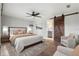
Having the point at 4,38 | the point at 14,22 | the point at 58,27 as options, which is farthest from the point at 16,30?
the point at 58,27

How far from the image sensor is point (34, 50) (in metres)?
1.91

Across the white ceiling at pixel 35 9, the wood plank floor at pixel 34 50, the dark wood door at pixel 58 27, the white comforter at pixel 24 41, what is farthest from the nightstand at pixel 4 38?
the dark wood door at pixel 58 27

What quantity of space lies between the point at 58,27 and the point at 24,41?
708 mm

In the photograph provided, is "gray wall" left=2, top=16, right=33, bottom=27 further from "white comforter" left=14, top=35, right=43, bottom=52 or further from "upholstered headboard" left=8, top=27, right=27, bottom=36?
"white comforter" left=14, top=35, right=43, bottom=52

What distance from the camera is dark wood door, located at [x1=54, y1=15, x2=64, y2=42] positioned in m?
1.93

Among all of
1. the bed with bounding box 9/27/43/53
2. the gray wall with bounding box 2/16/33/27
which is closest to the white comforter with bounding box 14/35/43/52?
the bed with bounding box 9/27/43/53

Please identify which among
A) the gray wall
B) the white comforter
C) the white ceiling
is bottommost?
the white comforter

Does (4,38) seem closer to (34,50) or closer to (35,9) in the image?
(34,50)

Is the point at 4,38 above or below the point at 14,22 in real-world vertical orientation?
below

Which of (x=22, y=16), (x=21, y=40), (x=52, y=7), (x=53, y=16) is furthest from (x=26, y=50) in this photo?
(x=52, y=7)

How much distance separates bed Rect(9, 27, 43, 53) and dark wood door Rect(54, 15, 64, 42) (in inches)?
12.1

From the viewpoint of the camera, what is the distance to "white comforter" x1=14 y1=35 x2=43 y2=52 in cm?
186

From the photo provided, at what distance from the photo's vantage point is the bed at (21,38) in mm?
1868

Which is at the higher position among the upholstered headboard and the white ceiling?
the white ceiling
